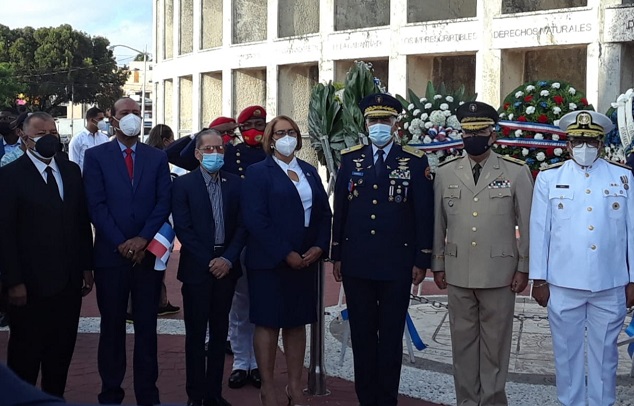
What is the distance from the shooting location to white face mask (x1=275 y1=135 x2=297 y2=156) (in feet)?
20.2

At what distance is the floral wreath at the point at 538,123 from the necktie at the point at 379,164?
1720 mm

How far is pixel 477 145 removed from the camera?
5.90 m

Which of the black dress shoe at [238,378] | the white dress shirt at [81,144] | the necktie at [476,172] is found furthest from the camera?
the white dress shirt at [81,144]

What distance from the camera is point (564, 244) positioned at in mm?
5680

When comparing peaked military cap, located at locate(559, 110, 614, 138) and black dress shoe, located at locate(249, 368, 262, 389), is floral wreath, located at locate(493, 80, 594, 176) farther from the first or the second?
black dress shoe, located at locate(249, 368, 262, 389)

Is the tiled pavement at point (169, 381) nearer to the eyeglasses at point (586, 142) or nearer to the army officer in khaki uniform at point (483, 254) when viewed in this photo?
the army officer in khaki uniform at point (483, 254)

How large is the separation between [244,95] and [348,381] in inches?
946

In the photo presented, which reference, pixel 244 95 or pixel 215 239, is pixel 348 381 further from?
pixel 244 95

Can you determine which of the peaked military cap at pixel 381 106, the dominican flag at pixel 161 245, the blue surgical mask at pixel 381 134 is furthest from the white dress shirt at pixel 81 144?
the blue surgical mask at pixel 381 134

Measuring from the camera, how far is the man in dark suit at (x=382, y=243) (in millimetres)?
6023

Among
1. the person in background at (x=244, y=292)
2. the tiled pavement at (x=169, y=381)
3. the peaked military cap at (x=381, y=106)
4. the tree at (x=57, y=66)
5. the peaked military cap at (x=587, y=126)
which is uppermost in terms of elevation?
the tree at (x=57, y=66)

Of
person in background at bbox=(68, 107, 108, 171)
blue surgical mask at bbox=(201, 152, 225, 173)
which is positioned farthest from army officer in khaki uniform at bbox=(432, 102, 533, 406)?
person in background at bbox=(68, 107, 108, 171)

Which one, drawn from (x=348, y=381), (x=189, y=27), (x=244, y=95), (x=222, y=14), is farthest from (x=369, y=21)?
(x=348, y=381)

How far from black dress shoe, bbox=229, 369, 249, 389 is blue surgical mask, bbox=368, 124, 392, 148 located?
2269mm
